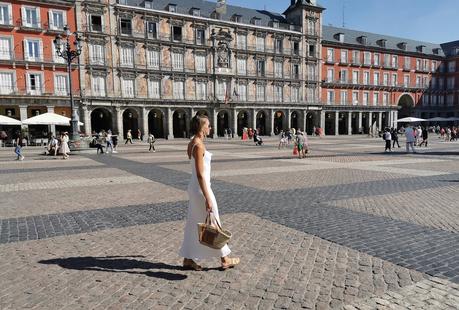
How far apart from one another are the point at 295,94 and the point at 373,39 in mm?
20194

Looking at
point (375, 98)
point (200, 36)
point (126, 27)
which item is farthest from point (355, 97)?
point (126, 27)

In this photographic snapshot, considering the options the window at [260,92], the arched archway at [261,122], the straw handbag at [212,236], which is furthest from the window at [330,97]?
the straw handbag at [212,236]

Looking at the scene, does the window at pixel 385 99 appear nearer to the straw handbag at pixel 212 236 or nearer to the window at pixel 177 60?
the window at pixel 177 60

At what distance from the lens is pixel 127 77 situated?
3788 cm

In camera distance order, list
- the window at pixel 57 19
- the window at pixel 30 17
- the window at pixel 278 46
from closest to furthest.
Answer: the window at pixel 30 17
the window at pixel 57 19
the window at pixel 278 46

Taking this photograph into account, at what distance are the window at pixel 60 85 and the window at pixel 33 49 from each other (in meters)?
2.30

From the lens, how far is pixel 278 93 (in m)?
47.0

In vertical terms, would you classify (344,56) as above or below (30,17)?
below

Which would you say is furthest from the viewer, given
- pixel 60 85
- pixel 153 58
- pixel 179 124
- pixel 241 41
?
pixel 179 124

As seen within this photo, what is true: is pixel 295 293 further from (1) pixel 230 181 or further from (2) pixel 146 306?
(1) pixel 230 181

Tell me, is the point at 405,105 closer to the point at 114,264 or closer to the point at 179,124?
the point at 179,124

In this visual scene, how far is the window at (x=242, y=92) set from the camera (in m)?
44.2

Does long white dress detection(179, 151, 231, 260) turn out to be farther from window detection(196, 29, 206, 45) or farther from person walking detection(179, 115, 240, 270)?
window detection(196, 29, 206, 45)

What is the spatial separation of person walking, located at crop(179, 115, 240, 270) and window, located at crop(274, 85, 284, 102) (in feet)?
146
